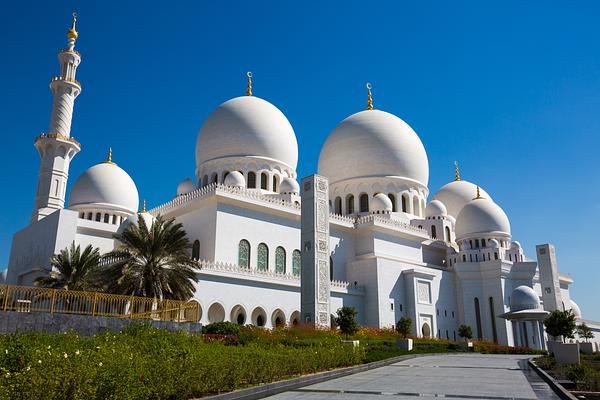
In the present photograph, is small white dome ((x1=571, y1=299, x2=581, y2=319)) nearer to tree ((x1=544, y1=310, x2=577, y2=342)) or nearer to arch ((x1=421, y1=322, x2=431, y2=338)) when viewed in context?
arch ((x1=421, y1=322, x2=431, y2=338))

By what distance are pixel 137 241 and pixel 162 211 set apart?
29.4 ft

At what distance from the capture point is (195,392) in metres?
7.67

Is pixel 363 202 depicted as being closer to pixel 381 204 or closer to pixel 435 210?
pixel 381 204

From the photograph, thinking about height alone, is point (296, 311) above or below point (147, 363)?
above

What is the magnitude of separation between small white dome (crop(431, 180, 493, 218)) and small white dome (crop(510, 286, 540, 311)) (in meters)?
13.9

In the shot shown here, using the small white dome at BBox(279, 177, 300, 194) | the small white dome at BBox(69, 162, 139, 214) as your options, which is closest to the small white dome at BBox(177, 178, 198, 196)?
the small white dome at BBox(69, 162, 139, 214)

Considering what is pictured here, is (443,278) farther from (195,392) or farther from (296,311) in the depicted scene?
(195,392)

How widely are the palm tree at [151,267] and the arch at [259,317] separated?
196 inches

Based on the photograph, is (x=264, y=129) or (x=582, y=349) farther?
(x=264, y=129)

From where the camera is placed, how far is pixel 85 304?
13.5 m

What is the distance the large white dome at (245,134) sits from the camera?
108ft

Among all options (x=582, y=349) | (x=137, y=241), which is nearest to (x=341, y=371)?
(x=137, y=241)

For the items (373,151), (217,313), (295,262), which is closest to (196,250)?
(217,313)

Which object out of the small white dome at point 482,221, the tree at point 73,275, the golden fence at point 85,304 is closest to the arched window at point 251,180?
the tree at point 73,275
